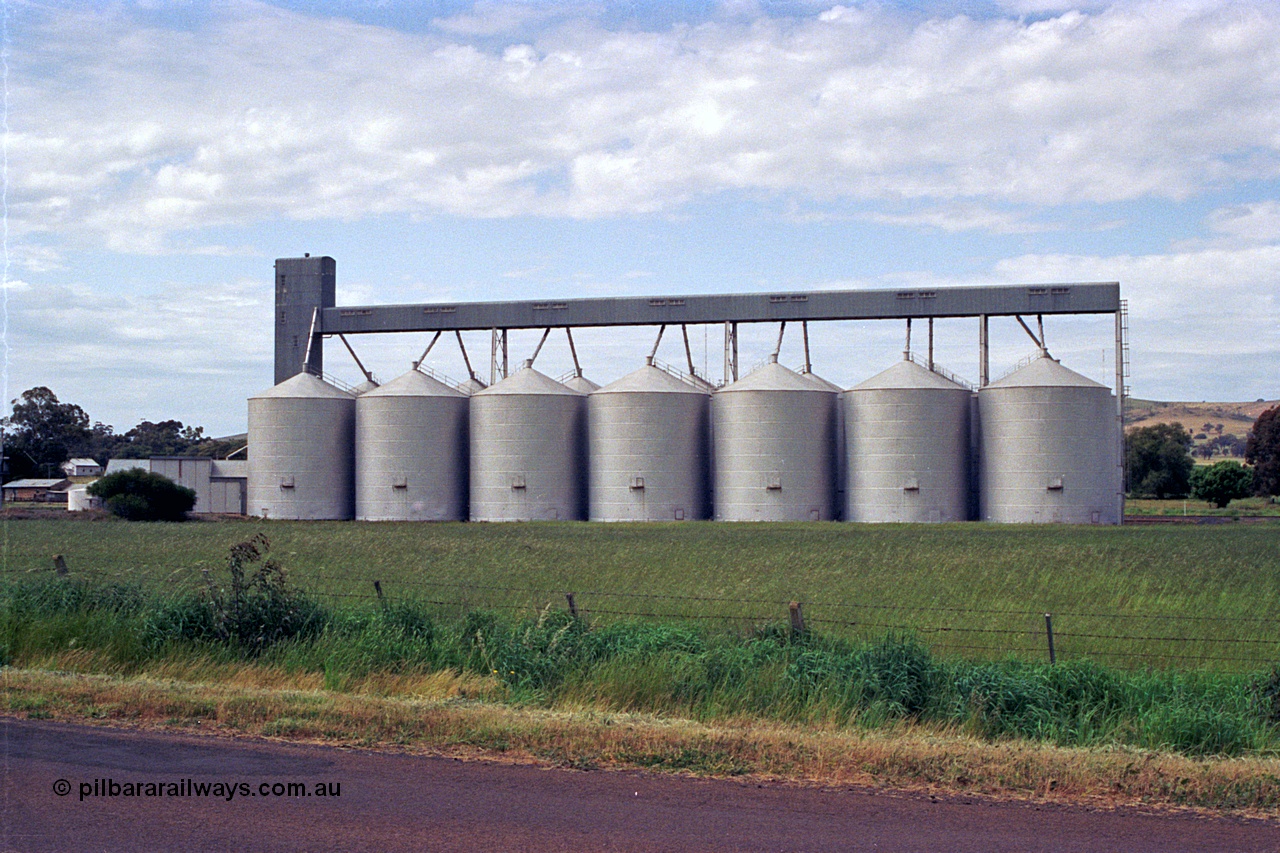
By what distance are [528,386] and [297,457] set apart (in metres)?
13.4

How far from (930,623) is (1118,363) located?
45.7 metres

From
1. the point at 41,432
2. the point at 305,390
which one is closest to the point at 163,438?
the point at 41,432

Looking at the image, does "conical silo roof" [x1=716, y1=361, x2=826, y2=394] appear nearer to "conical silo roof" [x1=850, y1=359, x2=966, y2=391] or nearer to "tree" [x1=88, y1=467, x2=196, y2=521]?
"conical silo roof" [x1=850, y1=359, x2=966, y2=391]

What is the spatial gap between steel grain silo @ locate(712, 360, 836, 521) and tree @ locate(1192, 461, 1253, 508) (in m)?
52.6

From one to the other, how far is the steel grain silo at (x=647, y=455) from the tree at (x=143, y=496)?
862 inches

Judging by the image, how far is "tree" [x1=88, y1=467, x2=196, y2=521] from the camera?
60094mm

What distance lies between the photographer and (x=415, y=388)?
6356 cm

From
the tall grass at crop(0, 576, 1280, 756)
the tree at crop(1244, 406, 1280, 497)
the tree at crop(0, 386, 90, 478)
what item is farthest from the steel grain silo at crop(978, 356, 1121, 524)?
the tree at crop(0, 386, 90, 478)

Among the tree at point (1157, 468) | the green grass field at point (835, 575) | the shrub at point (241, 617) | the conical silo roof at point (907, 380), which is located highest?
the conical silo roof at point (907, 380)

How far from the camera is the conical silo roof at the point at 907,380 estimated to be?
57656 mm

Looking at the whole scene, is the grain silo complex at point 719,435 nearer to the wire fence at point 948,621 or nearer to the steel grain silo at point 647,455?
the steel grain silo at point 647,455

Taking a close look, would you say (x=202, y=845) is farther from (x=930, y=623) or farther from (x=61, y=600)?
(x=930, y=623)

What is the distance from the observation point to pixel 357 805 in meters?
8.40

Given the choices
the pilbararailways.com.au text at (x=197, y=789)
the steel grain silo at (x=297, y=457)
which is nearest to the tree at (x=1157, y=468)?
the steel grain silo at (x=297, y=457)
